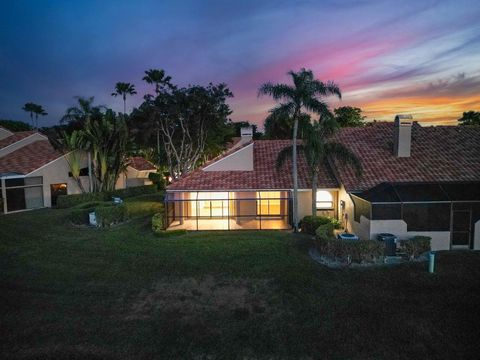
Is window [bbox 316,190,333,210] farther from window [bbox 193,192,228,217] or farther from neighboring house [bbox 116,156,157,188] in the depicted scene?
neighboring house [bbox 116,156,157,188]

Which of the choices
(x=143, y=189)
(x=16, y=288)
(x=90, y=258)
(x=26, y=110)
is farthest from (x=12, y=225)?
(x=26, y=110)

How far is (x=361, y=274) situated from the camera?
40.2 ft

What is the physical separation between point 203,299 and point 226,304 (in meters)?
0.91

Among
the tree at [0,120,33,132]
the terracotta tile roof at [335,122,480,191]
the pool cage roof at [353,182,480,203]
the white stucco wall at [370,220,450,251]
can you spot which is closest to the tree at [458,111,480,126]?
the terracotta tile roof at [335,122,480,191]

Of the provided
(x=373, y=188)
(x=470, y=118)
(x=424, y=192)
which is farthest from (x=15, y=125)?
(x=470, y=118)

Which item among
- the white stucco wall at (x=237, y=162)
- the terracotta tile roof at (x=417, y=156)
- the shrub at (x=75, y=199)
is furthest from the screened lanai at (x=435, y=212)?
the shrub at (x=75, y=199)

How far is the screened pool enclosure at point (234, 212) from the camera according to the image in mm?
20719

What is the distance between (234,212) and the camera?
22.7m

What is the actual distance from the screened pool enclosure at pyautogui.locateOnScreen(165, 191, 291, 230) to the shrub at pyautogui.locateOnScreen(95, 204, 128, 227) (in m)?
3.77

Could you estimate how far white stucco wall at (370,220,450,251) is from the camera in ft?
50.8

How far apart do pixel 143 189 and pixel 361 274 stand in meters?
31.6

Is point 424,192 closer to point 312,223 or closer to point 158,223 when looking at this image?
point 312,223

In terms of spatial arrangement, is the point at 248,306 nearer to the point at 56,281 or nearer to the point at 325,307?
the point at 325,307

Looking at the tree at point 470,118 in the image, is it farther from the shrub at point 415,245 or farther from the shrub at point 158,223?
the shrub at point 158,223
